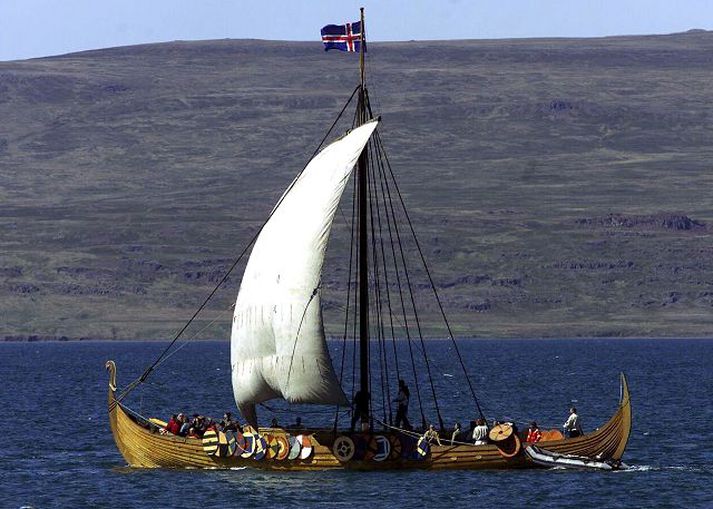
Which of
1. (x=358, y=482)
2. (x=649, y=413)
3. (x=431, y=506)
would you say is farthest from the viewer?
(x=649, y=413)

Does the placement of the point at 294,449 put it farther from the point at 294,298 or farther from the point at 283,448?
the point at 294,298

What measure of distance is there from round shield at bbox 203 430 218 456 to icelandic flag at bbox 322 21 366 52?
475 inches

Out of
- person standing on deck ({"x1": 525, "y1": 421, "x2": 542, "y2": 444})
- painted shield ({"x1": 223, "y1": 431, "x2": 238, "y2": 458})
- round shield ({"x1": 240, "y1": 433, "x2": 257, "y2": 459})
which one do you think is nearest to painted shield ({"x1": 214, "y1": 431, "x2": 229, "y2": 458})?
painted shield ({"x1": 223, "y1": 431, "x2": 238, "y2": 458})

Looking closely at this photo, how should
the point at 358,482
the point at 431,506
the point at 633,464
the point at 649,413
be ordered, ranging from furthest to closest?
the point at 649,413 < the point at 633,464 < the point at 358,482 < the point at 431,506

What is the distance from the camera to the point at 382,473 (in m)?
55.4

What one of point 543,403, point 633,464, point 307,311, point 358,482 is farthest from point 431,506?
point 543,403

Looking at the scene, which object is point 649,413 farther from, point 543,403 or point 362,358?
point 362,358

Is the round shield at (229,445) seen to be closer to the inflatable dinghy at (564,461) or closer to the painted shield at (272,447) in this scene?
the painted shield at (272,447)

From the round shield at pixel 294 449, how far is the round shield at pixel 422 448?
3.39m

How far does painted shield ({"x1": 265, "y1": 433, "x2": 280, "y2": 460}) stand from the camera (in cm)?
5528

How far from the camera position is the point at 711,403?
94.9 metres

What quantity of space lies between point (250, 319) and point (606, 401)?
150 feet

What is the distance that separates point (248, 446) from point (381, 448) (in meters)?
3.87

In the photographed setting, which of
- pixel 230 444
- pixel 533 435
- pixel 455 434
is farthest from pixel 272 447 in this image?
pixel 533 435
